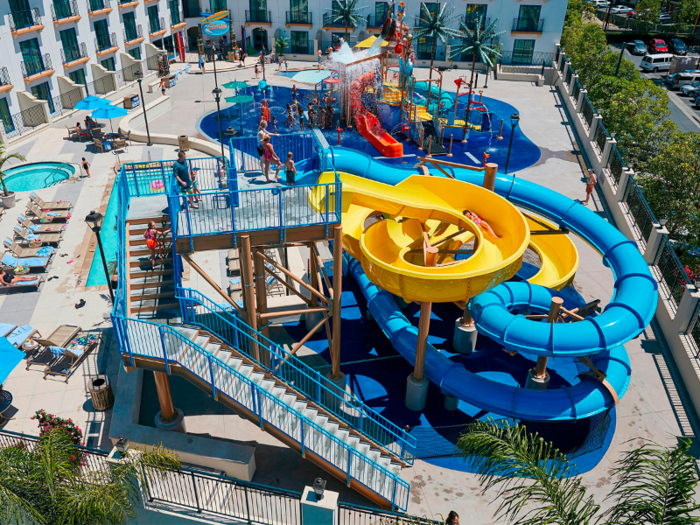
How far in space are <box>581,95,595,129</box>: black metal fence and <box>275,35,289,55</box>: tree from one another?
29.0 m

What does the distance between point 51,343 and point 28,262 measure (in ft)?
18.9

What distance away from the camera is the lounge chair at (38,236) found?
2433cm

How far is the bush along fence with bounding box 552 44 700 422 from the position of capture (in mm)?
19016

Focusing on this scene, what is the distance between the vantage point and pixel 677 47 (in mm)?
64750

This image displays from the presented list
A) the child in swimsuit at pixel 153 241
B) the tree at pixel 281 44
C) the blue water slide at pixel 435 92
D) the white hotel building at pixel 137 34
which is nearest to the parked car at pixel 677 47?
the white hotel building at pixel 137 34

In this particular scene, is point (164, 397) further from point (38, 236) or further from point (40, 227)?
point (40, 227)

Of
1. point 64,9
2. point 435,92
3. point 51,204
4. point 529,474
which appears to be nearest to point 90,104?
point 51,204

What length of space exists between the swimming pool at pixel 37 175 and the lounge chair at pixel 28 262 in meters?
9.14

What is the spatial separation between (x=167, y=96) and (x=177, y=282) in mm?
32446

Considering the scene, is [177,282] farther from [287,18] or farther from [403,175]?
[287,18]

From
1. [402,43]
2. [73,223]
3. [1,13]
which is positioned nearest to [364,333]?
[73,223]

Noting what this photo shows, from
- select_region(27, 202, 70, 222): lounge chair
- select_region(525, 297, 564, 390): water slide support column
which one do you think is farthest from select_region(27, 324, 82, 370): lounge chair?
select_region(525, 297, 564, 390): water slide support column

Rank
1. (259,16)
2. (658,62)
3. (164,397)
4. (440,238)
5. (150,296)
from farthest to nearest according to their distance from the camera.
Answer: (658,62) < (259,16) < (440,238) < (164,397) < (150,296)

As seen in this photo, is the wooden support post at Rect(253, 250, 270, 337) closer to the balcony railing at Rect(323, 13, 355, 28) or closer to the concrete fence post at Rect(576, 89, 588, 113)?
the concrete fence post at Rect(576, 89, 588, 113)
